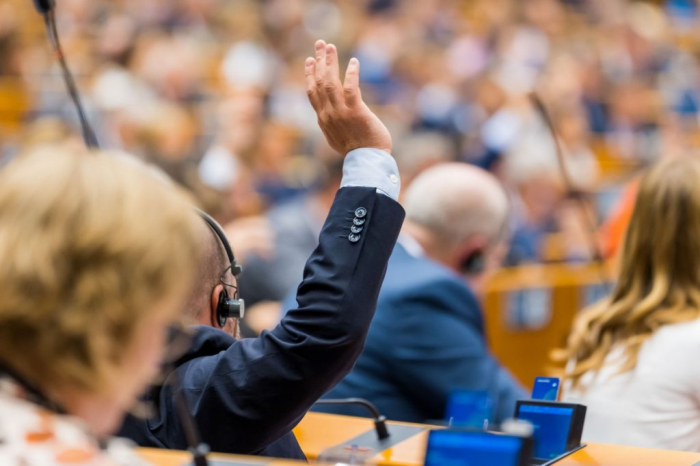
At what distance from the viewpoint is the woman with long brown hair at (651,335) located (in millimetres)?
1997

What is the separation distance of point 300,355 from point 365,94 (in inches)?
274

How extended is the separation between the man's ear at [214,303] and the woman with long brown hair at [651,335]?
0.90 m

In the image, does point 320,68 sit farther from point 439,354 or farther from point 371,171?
point 439,354

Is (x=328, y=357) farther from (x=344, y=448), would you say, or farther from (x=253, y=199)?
(x=253, y=199)

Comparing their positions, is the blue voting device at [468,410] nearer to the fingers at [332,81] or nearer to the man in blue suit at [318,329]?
the man in blue suit at [318,329]

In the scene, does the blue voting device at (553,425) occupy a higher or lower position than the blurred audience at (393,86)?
lower

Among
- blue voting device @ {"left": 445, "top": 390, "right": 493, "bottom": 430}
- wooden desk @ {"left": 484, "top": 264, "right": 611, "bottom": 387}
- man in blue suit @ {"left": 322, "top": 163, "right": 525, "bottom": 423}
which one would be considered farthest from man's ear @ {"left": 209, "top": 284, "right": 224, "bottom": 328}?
wooden desk @ {"left": 484, "top": 264, "right": 611, "bottom": 387}

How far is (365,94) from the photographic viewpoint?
26.7ft

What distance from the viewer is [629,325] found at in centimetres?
209

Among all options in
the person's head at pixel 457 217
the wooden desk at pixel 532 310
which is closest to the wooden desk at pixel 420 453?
the person's head at pixel 457 217

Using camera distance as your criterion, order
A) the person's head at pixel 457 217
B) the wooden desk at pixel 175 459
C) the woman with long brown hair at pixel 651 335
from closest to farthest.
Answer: the wooden desk at pixel 175 459 < the woman with long brown hair at pixel 651 335 < the person's head at pixel 457 217

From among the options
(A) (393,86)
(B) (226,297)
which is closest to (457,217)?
(B) (226,297)

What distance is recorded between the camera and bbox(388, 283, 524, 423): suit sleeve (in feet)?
7.91

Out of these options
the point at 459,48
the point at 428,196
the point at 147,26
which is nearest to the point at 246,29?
the point at 147,26
